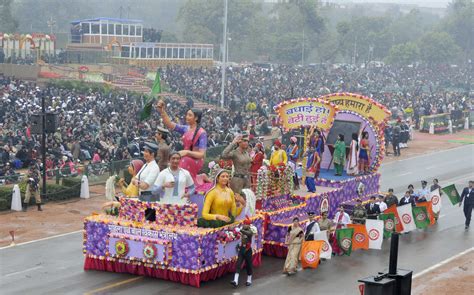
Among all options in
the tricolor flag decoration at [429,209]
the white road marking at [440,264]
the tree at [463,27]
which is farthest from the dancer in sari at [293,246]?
the tree at [463,27]

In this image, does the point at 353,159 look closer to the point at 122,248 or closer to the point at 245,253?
the point at 245,253

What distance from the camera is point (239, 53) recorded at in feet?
422

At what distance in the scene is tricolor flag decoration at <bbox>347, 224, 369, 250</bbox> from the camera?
967 inches

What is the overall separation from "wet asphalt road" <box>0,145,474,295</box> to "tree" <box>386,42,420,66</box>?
90.9 m

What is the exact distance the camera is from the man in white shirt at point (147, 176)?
20.5m

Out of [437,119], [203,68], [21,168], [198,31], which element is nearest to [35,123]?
[21,168]

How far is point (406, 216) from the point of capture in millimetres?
26875

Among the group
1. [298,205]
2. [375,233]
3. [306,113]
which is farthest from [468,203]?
[298,205]

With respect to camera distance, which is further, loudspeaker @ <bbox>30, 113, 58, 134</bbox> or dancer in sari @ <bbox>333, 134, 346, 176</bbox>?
loudspeaker @ <bbox>30, 113, 58, 134</bbox>

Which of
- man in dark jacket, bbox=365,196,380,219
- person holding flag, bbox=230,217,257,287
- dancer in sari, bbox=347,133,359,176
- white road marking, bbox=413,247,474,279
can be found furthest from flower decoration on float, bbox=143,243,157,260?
dancer in sari, bbox=347,133,359,176

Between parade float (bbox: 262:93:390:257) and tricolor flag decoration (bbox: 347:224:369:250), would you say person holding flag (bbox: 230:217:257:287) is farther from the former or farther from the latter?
tricolor flag decoration (bbox: 347:224:369:250)

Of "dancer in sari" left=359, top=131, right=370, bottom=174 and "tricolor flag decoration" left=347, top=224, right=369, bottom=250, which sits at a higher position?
"dancer in sari" left=359, top=131, right=370, bottom=174

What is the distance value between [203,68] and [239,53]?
153 ft

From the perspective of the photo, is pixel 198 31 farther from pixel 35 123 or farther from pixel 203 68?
pixel 35 123
